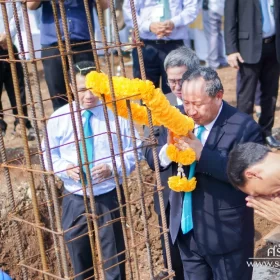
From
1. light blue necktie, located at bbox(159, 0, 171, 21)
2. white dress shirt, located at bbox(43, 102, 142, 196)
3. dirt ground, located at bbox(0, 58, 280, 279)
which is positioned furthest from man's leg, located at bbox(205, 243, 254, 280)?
light blue necktie, located at bbox(159, 0, 171, 21)

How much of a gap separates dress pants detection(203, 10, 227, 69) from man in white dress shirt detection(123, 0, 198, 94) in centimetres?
409

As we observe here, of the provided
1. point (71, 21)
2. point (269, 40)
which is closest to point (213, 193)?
point (71, 21)

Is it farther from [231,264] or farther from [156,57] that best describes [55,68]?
[231,264]

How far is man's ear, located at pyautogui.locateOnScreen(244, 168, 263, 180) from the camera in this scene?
277 centimetres

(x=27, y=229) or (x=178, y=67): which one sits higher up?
(x=178, y=67)

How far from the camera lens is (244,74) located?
5.58 meters

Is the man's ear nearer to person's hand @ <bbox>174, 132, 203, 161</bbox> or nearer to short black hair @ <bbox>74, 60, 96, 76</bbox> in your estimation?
person's hand @ <bbox>174, 132, 203, 161</bbox>

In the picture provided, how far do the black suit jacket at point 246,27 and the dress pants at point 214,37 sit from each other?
4.28 metres

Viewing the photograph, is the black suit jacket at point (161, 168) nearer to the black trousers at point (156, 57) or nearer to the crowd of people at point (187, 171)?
the crowd of people at point (187, 171)

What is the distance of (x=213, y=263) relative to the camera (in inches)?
132

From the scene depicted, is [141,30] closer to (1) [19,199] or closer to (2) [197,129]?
(1) [19,199]

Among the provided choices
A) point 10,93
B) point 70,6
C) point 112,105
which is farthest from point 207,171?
point 10,93

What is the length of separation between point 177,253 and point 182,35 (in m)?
2.54

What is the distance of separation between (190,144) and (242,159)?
0.36 metres
